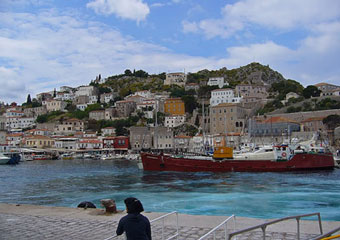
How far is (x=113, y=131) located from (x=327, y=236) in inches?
3378

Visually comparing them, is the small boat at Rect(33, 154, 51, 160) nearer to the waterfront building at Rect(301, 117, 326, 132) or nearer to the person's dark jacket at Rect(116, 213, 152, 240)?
the waterfront building at Rect(301, 117, 326, 132)

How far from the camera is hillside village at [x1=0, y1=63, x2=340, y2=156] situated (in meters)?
65.6

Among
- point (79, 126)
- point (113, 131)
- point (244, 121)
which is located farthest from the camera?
point (79, 126)

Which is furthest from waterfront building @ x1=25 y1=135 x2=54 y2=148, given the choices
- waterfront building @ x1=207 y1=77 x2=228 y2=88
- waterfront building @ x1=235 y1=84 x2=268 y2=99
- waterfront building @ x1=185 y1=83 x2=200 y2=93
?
waterfront building @ x1=207 y1=77 x2=228 y2=88

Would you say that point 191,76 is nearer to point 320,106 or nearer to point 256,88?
point 256,88

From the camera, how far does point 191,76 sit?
126500 mm

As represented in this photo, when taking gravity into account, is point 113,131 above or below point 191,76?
below

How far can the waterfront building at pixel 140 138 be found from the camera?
248 ft

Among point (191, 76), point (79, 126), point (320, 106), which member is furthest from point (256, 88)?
point (79, 126)

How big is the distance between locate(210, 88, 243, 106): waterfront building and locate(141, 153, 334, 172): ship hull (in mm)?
56337

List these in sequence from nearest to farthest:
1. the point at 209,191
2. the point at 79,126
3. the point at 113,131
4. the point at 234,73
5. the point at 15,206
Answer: the point at 15,206, the point at 209,191, the point at 113,131, the point at 79,126, the point at 234,73

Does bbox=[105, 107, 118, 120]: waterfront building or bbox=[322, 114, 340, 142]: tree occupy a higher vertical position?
bbox=[105, 107, 118, 120]: waterfront building

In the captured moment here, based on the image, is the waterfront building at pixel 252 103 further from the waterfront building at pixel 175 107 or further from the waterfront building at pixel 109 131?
the waterfront building at pixel 109 131

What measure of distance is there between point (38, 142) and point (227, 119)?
43.5 m
